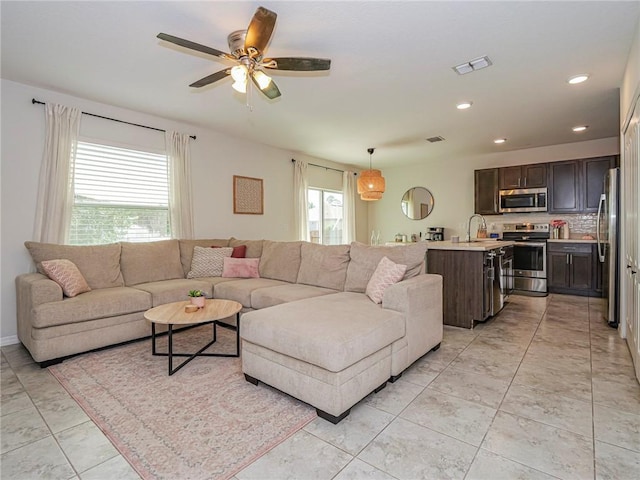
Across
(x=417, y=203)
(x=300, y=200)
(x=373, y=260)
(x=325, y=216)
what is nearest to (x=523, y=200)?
(x=417, y=203)

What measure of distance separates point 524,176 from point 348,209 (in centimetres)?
340

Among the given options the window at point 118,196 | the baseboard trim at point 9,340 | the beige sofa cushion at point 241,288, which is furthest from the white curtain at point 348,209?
the baseboard trim at point 9,340

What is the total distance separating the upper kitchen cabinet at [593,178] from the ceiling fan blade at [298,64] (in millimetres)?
5210

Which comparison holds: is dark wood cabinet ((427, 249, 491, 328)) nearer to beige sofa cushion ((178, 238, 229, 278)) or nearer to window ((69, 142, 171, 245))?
beige sofa cushion ((178, 238, 229, 278))

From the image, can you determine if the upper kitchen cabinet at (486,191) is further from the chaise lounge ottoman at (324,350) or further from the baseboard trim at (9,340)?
the baseboard trim at (9,340)

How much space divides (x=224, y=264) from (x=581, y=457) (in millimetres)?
3785

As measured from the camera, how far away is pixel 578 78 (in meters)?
3.25

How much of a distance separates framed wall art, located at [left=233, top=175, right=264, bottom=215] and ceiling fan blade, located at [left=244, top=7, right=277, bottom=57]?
10.5 feet

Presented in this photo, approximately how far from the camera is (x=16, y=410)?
2.09 meters

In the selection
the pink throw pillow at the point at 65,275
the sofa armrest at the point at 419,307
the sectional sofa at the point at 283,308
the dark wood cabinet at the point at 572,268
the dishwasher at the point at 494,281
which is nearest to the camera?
the sectional sofa at the point at 283,308

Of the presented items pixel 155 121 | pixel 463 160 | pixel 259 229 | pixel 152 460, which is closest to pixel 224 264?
pixel 259 229

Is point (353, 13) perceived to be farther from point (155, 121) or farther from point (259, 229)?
point (259, 229)

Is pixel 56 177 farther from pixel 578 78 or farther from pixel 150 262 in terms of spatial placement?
pixel 578 78

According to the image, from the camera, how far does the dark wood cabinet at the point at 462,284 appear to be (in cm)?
364
